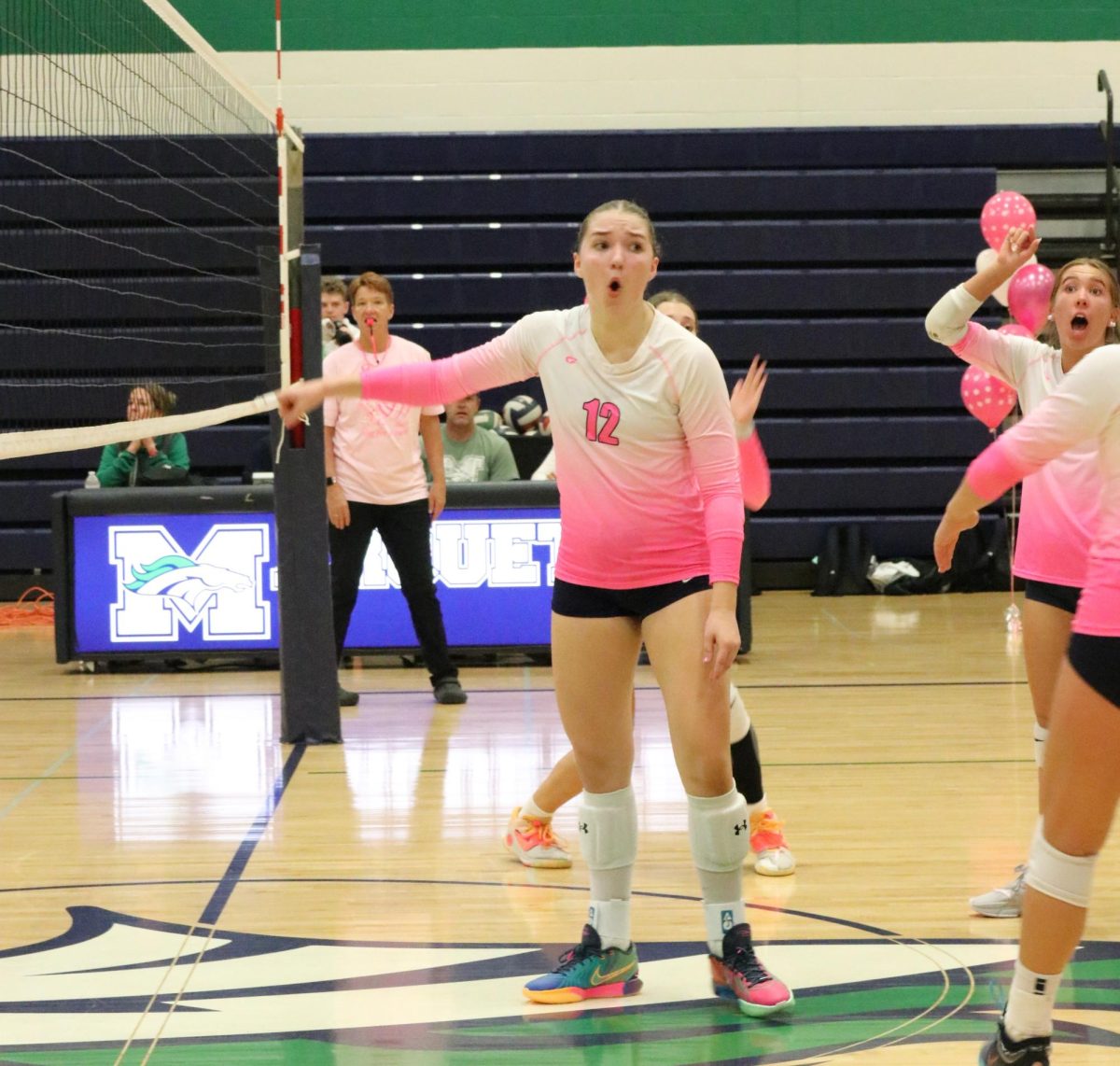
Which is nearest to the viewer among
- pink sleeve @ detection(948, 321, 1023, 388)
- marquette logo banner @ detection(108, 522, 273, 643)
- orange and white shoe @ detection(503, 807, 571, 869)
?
pink sleeve @ detection(948, 321, 1023, 388)

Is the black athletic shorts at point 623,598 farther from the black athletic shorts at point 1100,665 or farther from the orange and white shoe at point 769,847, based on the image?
the orange and white shoe at point 769,847

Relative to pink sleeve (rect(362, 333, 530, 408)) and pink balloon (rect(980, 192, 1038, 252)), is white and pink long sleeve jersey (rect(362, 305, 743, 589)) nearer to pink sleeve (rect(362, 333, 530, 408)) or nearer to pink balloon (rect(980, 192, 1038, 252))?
pink sleeve (rect(362, 333, 530, 408))

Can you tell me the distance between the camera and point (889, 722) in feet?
21.8

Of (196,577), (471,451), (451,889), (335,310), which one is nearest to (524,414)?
(471,451)

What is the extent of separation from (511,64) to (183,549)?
206 inches

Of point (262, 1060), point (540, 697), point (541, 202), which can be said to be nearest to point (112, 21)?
point (541, 202)

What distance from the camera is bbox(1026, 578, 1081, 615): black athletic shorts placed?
3695 millimetres

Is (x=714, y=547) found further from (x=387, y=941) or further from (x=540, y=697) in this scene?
(x=540, y=697)

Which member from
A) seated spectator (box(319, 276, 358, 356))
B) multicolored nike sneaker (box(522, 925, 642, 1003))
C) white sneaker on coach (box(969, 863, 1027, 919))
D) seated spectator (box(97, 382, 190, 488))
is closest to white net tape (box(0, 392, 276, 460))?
multicolored nike sneaker (box(522, 925, 642, 1003))

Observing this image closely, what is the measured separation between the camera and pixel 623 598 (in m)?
3.39

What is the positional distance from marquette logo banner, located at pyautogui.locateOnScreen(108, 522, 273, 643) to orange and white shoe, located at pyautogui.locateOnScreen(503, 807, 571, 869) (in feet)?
12.0

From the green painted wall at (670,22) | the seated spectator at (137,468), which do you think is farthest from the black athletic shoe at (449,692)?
the green painted wall at (670,22)

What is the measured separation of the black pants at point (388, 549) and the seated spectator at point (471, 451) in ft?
4.76

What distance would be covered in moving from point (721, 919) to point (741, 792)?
1.12 m
